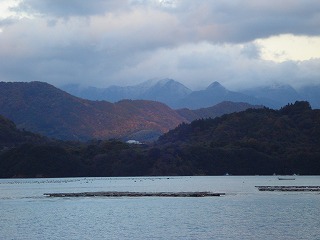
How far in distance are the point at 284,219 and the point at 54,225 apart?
32.9m

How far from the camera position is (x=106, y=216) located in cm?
9825

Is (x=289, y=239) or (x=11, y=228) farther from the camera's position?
(x=11, y=228)

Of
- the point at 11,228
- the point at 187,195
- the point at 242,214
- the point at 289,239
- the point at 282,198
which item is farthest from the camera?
the point at 187,195

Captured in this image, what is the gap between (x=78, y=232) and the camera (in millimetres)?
79812

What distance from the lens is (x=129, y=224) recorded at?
87688 millimetres

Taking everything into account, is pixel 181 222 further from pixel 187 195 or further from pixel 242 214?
pixel 187 195

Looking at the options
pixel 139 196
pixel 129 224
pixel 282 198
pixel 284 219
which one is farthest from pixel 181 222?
pixel 139 196

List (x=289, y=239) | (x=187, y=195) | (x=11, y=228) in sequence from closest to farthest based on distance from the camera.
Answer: (x=289, y=239) < (x=11, y=228) < (x=187, y=195)

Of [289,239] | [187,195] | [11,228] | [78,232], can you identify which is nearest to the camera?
[289,239]

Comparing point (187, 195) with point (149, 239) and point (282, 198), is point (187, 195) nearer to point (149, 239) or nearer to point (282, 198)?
point (282, 198)

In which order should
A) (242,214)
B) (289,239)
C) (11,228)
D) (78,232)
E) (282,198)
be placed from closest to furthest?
(289,239) → (78,232) → (11,228) → (242,214) → (282,198)

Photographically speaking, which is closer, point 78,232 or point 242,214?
point 78,232

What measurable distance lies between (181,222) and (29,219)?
25.4 m

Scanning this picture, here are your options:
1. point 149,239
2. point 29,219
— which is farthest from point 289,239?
point 29,219
